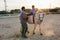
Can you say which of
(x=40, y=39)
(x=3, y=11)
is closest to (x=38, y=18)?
(x=40, y=39)

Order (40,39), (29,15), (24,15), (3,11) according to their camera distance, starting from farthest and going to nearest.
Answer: (3,11) → (29,15) → (24,15) → (40,39)

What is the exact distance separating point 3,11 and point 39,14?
43.9 m

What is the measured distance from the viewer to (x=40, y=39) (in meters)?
11.9

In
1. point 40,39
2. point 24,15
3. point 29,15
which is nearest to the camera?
point 40,39

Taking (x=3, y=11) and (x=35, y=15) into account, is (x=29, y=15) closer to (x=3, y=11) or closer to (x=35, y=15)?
(x=35, y=15)

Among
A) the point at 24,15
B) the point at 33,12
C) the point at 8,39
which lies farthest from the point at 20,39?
the point at 33,12

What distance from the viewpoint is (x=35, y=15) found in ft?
46.0

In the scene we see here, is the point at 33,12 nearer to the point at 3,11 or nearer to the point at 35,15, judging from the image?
the point at 35,15

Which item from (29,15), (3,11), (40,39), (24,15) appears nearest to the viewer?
(40,39)

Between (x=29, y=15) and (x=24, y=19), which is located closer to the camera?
(x=24, y=19)

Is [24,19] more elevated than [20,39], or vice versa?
[24,19]

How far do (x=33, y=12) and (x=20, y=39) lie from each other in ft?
8.58

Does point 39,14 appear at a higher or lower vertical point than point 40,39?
higher

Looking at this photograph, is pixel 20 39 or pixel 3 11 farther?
pixel 3 11
